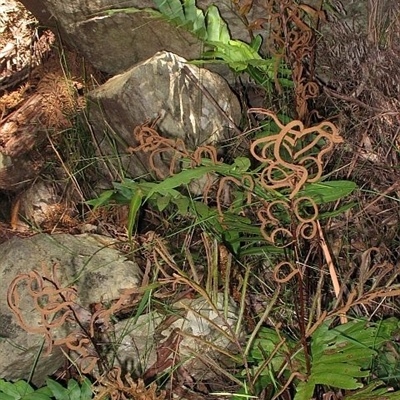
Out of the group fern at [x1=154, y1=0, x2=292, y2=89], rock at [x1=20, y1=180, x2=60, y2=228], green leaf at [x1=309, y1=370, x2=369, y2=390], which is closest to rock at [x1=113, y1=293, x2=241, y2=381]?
green leaf at [x1=309, y1=370, x2=369, y2=390]

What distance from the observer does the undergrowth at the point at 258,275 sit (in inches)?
72.3

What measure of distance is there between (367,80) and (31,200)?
147cm

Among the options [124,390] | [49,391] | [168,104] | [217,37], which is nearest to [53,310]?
[124,390]

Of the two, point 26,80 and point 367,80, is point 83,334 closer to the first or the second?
point 367,80

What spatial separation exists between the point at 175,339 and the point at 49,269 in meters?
0.52

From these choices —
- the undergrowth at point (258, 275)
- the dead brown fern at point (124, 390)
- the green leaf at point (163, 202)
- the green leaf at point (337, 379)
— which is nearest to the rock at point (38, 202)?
the undergrowth at point (258, 275)

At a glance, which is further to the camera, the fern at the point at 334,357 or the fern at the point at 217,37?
the fern at the point at 217,37

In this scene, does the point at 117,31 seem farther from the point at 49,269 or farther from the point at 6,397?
the point at 6,397

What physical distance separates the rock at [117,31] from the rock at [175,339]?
46.0 inches

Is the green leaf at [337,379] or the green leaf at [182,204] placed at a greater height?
the green leaf at [182,204]

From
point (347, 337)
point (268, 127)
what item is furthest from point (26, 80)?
point (347, 337)

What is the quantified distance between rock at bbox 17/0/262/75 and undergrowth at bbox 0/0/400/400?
113 mm

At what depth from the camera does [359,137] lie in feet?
7.99

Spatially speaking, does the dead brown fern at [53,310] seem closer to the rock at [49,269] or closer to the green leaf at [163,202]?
the rock at [49,269]
